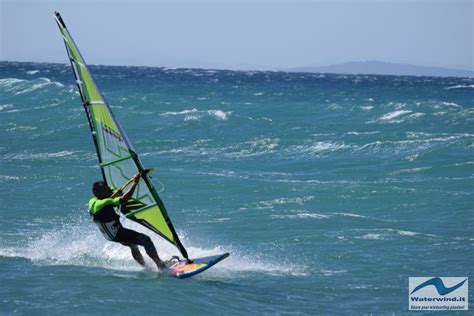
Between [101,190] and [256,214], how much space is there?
4930 millimetres

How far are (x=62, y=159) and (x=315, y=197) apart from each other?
731 centimetres

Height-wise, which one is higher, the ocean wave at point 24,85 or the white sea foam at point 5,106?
the ocean wave at point 24,85

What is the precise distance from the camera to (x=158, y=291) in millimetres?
8539

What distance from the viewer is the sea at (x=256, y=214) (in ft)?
28.2

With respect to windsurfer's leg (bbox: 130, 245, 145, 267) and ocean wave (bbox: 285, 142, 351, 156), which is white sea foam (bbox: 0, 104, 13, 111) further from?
windsurfer's leg (bbox: 130, 245, 145, 267)

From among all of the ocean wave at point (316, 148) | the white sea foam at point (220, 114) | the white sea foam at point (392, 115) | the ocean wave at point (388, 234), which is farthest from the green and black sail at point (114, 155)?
the white sea foam at point (392, 115)

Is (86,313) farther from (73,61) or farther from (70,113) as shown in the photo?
(70,113)

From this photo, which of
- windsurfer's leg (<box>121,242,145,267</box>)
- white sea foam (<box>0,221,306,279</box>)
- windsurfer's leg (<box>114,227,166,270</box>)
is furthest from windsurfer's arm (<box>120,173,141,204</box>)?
white sea foam (<box>0,221,306,279</box>)

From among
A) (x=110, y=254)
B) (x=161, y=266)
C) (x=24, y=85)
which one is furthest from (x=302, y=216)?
(x=24, y=85)

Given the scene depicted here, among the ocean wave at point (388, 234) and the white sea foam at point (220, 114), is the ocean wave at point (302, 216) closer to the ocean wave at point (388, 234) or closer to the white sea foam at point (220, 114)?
the ocean wave at point (388, 234)

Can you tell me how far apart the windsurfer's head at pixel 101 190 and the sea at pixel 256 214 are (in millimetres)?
944

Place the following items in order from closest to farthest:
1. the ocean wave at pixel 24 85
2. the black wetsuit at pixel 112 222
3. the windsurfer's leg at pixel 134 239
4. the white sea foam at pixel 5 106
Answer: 1. the black wetsuit at pixel 112 222
2. the windsurfer's leg at pixel 134 239
3. the white sea foam at pixel 5 106
4. the ocean wave at pixel 24 85

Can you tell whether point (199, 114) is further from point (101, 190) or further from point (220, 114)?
point (101, 190)

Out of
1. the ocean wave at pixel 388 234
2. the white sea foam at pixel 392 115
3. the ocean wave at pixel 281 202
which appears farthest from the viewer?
the white sea foam at pixel 392 115
